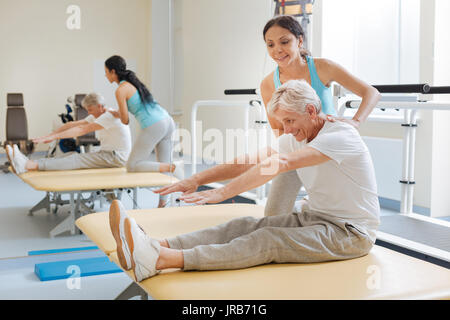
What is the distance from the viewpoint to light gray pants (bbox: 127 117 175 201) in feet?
13.3

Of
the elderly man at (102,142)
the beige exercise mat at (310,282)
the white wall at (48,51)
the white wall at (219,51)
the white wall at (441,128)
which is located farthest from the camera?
the white wall at (48,51)

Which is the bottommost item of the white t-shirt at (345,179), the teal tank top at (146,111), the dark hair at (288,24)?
the white t-shirt at (345,179)

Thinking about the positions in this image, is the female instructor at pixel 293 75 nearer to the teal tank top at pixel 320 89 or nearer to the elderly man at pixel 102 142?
the teal tank top at pixel 320 89

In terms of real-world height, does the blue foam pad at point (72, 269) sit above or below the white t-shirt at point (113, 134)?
below

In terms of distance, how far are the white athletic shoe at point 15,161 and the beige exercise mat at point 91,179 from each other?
6 centimetres

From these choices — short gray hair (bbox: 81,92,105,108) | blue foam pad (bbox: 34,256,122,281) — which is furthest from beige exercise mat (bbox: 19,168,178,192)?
blue foam pad (bbox: 34,256,122,281)

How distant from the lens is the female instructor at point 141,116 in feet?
13.1

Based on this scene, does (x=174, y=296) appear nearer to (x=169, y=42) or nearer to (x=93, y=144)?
(x=169, y=42)

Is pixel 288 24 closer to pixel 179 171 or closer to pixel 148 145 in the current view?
pixel 179 171

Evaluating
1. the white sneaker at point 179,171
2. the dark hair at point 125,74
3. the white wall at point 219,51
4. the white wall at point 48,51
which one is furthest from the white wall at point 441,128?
the white wall at point 48,51

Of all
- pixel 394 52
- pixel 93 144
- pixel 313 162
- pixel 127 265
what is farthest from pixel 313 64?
pixel 93 144

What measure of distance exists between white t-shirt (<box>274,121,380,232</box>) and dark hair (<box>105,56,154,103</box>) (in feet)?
8.01

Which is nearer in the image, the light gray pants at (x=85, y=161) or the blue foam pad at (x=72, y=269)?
the blue foam pad at (x=72, y=269)

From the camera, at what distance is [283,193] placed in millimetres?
2223
